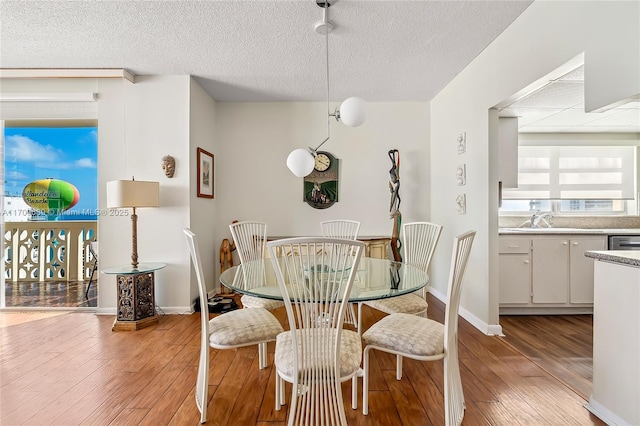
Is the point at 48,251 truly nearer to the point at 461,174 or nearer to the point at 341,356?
the point at 341,356

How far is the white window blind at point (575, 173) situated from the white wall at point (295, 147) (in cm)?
134

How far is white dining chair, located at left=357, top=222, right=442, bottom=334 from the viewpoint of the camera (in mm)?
2076

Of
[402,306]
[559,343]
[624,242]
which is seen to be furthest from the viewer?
[624,242]

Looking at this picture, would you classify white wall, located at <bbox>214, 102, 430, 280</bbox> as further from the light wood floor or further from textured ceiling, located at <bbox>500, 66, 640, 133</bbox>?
the light wood floor

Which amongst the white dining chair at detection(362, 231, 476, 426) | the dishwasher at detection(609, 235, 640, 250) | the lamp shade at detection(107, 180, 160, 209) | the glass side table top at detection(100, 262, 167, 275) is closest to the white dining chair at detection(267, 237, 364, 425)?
the white dining chair at detection(362, 231, 476, 426)

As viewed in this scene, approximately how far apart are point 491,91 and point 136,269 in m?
3.70

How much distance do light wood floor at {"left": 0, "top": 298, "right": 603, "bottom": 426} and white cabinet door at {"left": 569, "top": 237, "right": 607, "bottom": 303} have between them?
125 centimetres

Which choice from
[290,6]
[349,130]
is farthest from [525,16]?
[349,130]

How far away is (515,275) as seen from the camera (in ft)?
10.2

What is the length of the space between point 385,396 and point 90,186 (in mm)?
3997

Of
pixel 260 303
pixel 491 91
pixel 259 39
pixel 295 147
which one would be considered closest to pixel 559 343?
pixel 491 91

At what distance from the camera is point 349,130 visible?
4.20 m

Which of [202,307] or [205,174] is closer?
[202,307]

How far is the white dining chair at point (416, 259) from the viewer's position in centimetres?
208
